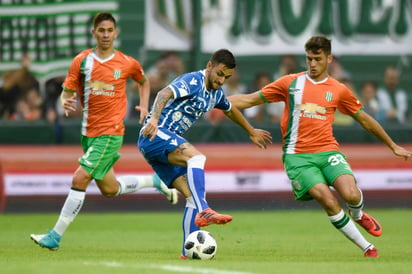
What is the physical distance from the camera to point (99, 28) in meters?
11.3

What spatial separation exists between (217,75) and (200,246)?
1626 millimetres

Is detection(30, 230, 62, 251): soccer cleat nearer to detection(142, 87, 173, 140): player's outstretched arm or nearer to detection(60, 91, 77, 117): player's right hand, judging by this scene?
detection(60, 91, 77, 117): player's right hand

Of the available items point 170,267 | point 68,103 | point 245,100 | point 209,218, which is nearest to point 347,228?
point 209,218

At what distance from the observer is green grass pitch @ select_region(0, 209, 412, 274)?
28.7 ft

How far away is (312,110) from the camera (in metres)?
10.6

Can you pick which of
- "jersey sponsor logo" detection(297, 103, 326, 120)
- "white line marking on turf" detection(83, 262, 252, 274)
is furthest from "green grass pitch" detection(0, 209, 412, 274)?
"jersey sponsor logo" detection(297, 103, 326, 120)

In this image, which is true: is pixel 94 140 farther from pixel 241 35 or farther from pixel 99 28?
pixel 241 35

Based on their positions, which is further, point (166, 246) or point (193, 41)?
point (193, 41)

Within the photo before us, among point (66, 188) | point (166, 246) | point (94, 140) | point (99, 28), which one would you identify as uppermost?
point (99, 28)

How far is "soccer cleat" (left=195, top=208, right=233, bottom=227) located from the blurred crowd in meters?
8.49

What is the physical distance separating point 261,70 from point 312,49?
31.6 feet

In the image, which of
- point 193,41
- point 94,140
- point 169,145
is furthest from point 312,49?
point 193,41

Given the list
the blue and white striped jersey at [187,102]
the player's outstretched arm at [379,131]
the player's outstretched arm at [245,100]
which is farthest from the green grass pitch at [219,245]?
the player's outstretched arm at [245,100]

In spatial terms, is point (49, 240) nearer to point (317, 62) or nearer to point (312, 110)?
point (312, 110)
